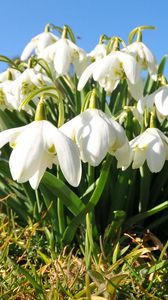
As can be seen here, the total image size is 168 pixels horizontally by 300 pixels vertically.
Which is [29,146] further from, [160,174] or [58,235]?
[160,174]

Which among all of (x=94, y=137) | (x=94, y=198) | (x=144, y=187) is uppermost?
(x=94, y=137)

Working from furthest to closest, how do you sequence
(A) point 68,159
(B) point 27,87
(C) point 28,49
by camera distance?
(C) point 28,49 → (B) point 27,87 → (A) point 68,159

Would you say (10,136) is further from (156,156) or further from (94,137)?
(156,156)

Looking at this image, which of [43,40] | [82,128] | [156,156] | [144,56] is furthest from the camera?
[43,40]

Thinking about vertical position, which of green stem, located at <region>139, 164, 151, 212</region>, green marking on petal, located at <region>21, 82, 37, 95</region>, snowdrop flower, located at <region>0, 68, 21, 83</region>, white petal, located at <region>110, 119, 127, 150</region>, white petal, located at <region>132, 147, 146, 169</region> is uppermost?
snowdrop flower, located at <region>0, 68, 21, 83</region>

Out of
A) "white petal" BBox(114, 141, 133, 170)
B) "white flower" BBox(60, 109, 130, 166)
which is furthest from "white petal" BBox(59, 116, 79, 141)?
"white petal" BBox(114, 141, 133, 170)

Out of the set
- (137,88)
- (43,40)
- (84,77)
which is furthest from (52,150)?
(43,40)

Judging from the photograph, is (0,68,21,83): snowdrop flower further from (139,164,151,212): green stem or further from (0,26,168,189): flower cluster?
(139,164,151,212): green stem

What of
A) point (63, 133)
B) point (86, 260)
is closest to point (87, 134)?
point (63, 133)
